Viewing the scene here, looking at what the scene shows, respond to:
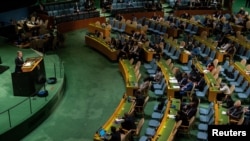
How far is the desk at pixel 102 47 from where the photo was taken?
2207 cm

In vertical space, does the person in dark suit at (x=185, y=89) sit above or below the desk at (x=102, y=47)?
below

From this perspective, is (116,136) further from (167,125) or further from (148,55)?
(148,55)

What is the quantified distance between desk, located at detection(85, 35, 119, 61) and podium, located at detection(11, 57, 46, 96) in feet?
20.4

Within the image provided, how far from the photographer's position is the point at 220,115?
14.7 meters

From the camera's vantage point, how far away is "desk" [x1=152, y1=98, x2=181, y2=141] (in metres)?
13.0

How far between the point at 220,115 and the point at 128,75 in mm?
5540

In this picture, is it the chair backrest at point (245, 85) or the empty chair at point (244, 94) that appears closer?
the empty chair at point (244, 94)

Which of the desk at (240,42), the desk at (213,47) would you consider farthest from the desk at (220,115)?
the desk at (240,42)

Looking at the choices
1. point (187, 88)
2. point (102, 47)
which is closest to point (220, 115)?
point (187, 88)

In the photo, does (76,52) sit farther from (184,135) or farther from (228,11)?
(228,11)

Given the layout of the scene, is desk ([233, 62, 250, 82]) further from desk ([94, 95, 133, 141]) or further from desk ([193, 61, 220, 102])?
desk ([94, 95, 133, 141])

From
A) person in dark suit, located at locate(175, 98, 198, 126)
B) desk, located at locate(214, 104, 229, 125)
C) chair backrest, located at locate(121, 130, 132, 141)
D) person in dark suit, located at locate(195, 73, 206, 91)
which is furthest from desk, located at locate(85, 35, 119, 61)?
chair backrest, located at locate(121, 130, 132, 141)

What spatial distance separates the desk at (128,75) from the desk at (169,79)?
150 cm

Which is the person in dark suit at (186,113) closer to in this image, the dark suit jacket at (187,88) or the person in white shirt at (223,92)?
the dark suit jacket at (187,88)
